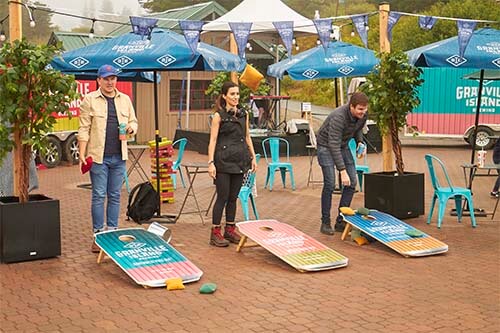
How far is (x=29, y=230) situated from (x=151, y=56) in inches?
115

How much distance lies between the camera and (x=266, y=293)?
21.1 ft

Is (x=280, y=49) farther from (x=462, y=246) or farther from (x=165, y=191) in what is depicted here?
(x=462, y=246)

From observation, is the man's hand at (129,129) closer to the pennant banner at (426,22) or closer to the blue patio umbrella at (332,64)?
the pennant banner at (426,22)

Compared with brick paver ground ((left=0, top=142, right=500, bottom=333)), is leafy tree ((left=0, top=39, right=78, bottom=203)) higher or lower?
higher

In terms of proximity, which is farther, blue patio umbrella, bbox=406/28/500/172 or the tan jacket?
blue patio umbrella, bbox=406/28/500/172

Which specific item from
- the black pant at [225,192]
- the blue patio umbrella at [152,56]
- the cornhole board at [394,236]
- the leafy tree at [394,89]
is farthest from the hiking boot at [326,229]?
the blue patio umbrella at [152,56]

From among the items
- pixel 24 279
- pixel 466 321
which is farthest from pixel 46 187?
pixel 466 321

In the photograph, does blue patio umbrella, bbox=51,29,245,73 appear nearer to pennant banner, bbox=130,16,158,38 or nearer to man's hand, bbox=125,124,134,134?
pennant banner, bbox=130,16,158,38

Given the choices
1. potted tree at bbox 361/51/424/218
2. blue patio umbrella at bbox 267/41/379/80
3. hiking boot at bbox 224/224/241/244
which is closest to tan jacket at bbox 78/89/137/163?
hiking boot at bbox 224/224/241/244

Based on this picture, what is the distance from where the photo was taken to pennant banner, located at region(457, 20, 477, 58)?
10.1 m

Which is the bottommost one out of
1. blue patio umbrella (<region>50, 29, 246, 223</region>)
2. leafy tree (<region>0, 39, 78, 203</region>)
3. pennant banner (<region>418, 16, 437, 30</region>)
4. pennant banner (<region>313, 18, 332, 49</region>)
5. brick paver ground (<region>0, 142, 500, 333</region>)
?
brick paver ground (<region>0, 142, 500, 333</region>)

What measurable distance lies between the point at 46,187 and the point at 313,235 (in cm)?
677

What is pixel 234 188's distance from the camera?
8258mm

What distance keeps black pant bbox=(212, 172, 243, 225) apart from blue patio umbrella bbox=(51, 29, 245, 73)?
1.91 meters
